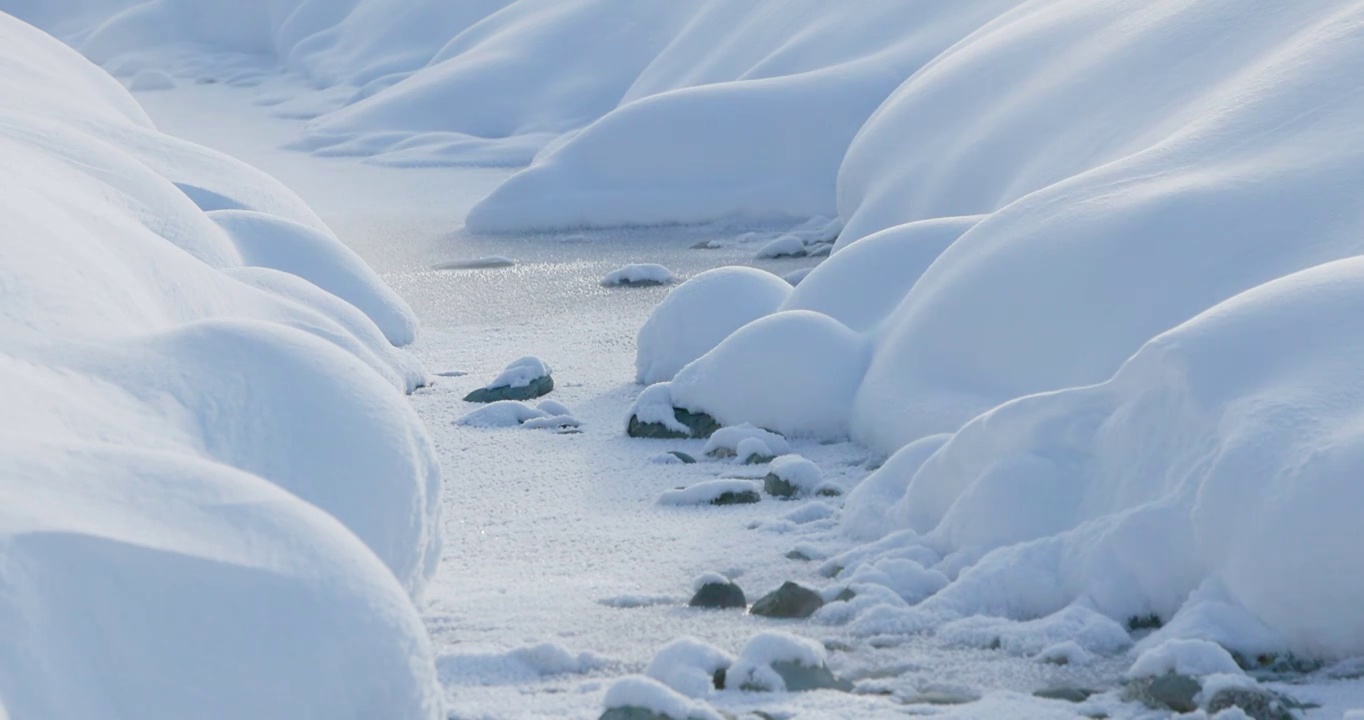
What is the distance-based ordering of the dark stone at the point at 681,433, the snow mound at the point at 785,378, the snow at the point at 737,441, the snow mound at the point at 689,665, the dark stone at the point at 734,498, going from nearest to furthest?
1. the snow mound at the point at 689,665
2. the dark stone at the point at 734,498
3. the snow at the point at 737,441
4. the snow mound at the point at 785,378
5. the dark stone at the point at 681,433

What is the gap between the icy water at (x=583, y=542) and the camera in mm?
2893

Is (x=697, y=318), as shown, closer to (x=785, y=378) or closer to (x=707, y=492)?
(x=785, y=378)

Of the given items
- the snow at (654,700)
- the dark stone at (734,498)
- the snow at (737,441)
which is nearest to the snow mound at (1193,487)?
the dark stone at (734,498)

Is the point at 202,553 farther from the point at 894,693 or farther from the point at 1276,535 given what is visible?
the point at 1276,535

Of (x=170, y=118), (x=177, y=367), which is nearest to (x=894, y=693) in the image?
(x=177, y=367)

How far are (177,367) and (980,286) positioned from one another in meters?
2.32

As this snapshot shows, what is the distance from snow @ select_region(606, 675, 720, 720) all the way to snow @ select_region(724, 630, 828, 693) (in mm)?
216

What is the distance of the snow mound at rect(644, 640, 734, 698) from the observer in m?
2.83

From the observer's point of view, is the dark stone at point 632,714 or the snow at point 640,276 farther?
the snow at point 640,276

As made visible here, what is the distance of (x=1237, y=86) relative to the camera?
16.1ft

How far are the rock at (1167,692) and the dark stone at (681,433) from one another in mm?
2365

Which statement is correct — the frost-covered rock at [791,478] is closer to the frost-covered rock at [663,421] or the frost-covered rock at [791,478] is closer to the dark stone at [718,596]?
the frost-covered rock at [663,421]

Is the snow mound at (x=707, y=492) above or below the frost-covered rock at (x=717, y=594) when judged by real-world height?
below

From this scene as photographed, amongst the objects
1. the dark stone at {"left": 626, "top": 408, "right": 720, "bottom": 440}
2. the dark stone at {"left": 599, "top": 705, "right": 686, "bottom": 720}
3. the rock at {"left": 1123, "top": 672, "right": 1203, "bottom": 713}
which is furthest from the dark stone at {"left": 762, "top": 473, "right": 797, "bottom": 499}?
the dark stone at {"left": 599, "top": 705, "right": 686, "bottom": 720}
